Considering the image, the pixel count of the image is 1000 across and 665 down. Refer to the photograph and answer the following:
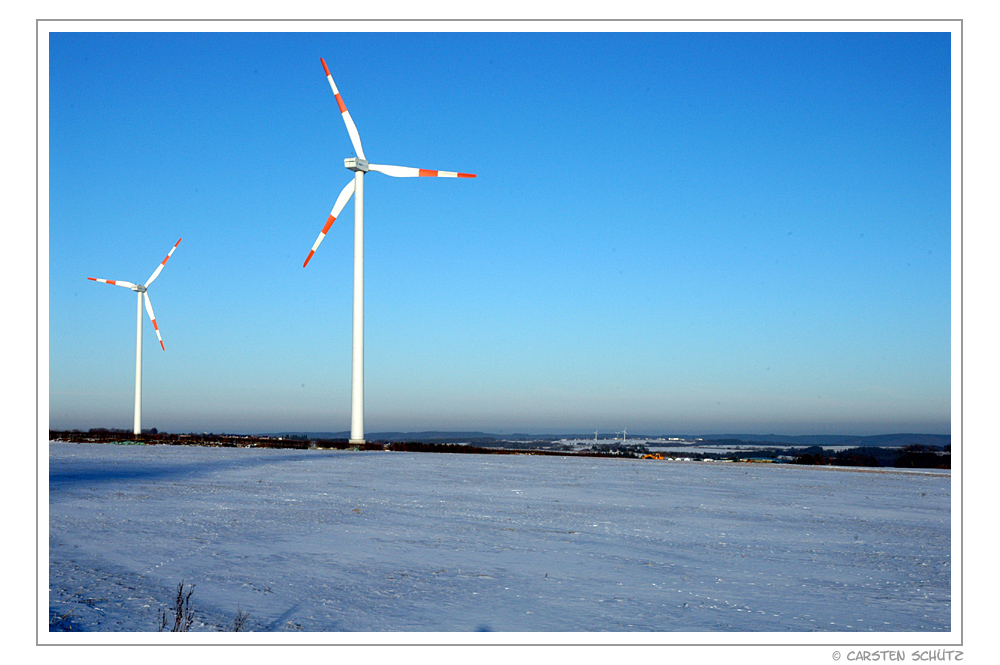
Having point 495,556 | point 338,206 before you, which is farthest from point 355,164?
point 495,556

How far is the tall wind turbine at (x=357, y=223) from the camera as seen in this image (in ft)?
127

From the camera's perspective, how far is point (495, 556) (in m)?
9.53

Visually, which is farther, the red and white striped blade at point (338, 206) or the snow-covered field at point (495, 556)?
the red and white striped blade at point (338, 206)

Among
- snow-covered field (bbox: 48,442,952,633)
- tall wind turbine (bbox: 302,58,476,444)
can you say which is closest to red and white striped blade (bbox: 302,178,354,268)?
tall wind turbine (bbox: 302,58,476,444)

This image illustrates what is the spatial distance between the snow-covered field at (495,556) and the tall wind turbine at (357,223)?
793 inches

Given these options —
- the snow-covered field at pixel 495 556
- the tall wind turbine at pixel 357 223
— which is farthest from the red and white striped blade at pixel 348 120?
the snow-covered field at pixel 495 556

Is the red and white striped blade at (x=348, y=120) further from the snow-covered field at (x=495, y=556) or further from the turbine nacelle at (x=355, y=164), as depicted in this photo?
the snow-covered field at (x=495, y=556)

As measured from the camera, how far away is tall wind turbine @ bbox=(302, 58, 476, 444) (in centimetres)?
3856

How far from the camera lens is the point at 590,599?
25.1 feet

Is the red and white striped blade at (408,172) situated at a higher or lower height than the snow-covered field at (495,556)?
higher

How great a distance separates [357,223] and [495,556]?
32860 mm

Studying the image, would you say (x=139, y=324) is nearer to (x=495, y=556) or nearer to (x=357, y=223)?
(x=357, y=223)
